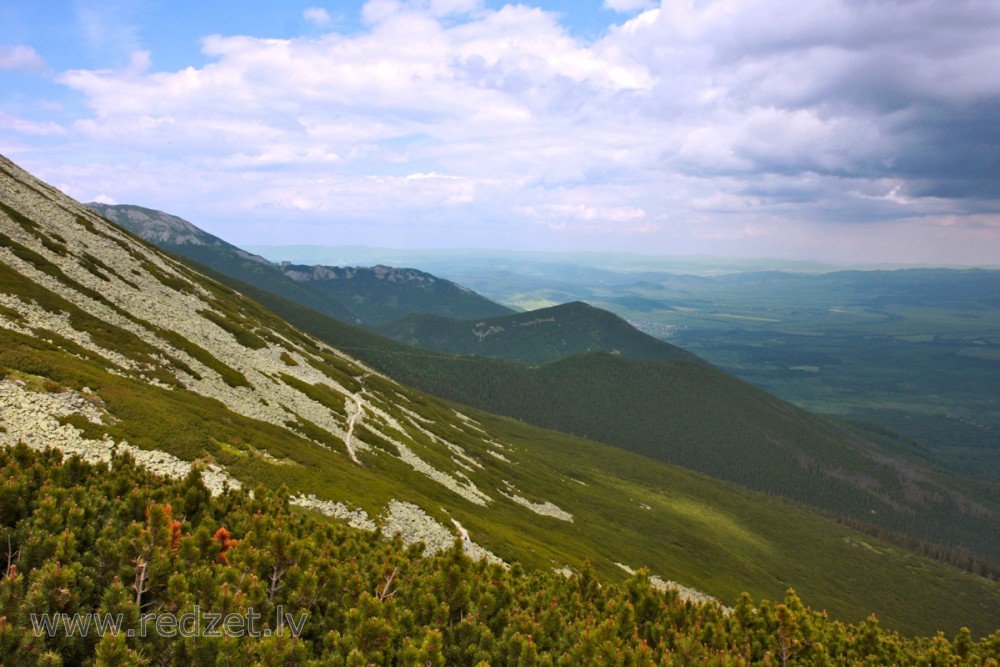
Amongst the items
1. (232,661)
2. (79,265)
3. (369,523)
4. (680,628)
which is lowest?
(369,523)

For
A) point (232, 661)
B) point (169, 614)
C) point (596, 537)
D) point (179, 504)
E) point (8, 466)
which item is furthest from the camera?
point (596, 537)

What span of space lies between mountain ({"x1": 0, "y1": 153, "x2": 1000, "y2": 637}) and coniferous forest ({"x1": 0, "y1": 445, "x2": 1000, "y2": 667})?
36 centimetres

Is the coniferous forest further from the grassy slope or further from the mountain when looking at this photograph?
the grassy slope

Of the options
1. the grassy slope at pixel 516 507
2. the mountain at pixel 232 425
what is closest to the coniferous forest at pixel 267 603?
the mountain at pixel 232 425

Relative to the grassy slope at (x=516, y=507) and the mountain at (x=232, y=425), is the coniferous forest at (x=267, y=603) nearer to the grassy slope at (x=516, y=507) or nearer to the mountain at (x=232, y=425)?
the mountain at (x=232, y=425)

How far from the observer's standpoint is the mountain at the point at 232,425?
1666 inches

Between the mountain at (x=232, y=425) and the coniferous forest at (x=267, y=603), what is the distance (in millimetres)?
359

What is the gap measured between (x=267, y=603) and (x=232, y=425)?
50135mm

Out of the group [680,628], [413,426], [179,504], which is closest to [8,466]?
[179,504]

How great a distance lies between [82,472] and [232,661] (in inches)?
533

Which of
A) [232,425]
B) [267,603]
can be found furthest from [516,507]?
[267,603]

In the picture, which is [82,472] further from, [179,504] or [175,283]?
[175,283]

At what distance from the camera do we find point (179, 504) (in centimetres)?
1922

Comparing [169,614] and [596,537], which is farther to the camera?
[596,537]
